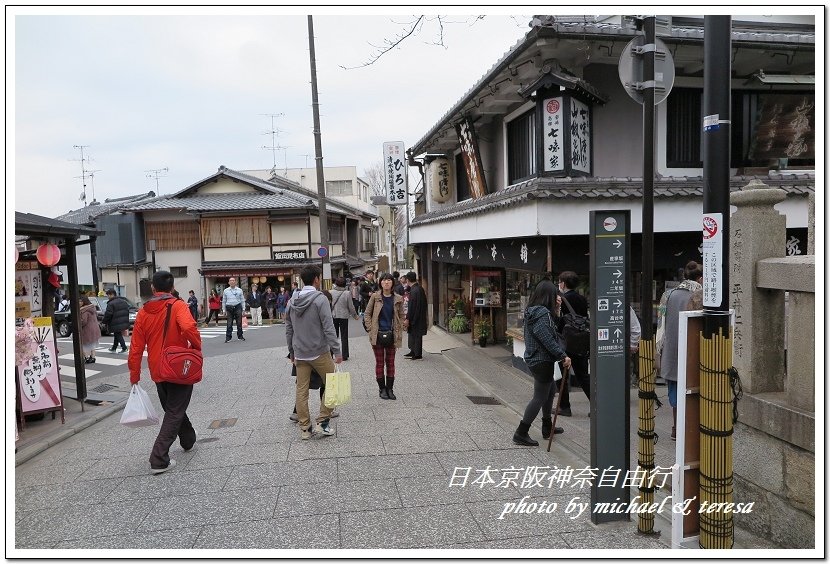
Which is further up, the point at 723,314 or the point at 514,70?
the point at 514,70

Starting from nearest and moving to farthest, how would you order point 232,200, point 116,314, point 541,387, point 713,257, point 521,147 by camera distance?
point 713,257 → point 541,387 → point 521,147 → point 116,314 → point 232,200

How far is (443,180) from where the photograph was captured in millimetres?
17938

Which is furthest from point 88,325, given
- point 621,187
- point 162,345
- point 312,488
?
point 621,187

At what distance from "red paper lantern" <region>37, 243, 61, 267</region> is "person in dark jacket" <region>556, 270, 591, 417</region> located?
7777 mm

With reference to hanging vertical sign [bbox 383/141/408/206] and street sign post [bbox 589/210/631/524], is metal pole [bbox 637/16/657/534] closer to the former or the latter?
street sign post [bbox 589/210/631/524]

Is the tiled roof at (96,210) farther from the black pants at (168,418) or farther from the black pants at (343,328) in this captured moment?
the black pants at (168,418)

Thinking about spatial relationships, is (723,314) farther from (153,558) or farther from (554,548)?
(153,558)

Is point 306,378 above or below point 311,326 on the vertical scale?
below

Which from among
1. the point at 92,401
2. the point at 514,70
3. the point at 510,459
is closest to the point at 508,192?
the point at 514,70

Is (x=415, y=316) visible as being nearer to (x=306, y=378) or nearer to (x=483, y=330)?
(x=483, y=330)

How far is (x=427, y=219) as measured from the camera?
737 inches

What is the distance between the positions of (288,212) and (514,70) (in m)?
24.1

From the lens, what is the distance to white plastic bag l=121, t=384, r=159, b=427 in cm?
584

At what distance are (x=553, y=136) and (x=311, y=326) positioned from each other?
16.4ft
